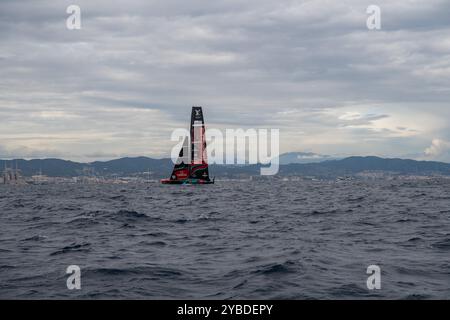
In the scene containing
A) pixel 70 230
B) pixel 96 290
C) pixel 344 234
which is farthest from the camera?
pixel 70 230

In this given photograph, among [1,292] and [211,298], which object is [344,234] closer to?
[211,298]

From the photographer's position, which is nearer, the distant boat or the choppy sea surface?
the choppy sea surface

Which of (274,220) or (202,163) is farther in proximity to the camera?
(202,163)

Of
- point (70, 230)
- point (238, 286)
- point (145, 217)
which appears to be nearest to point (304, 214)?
point (145, 217)

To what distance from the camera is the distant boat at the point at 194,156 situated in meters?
108

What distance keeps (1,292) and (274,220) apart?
823 inches

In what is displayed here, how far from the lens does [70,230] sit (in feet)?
89.4

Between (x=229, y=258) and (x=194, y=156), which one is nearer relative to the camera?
(x=229, y=258)

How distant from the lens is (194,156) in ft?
360

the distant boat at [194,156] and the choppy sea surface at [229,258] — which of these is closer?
the choppy sea surface at [229,258]

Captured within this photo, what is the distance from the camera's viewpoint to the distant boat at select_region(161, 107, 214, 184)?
108312 mm

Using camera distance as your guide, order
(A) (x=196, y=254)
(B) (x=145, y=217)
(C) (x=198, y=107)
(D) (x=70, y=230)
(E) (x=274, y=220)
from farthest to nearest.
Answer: (C) (x=198, y=107) < (B) (x=145, y=217) < (E) (x=274, y=220) < (D) (x=70, y=230) < (A) (x=196, y=254)

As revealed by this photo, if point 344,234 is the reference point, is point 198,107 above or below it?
above

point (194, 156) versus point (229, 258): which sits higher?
point (194, 156)
